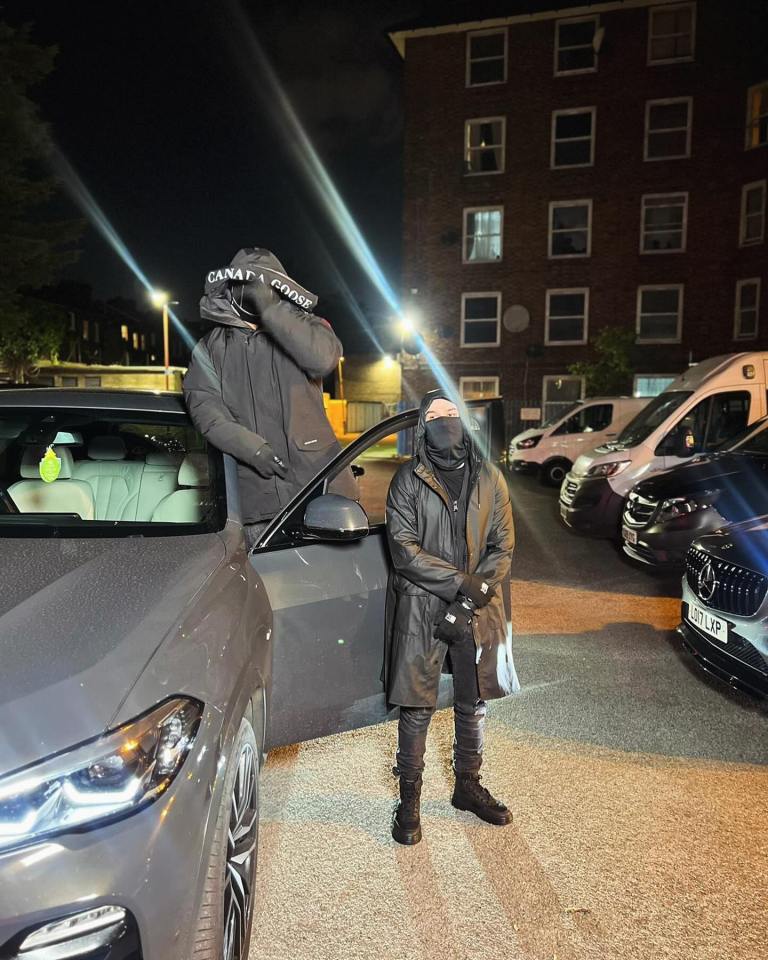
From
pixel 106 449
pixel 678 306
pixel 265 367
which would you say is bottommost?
pixel 106 449

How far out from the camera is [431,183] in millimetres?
26625

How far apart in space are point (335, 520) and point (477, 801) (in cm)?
139

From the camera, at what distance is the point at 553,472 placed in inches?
608

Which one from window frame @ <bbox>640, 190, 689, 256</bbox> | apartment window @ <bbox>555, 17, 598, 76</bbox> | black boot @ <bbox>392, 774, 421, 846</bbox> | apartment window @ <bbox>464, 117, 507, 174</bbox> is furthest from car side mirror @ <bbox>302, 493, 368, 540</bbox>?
apartment window @ <bbox>555, 17, 598, 76</bbox>

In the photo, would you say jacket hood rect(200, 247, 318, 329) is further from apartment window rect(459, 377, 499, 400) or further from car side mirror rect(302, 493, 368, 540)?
apartment window rect(459, 377, 499, 400)

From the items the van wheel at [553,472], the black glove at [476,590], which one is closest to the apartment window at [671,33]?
the van wheel at [553,472]

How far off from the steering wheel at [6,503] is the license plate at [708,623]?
11.6ft

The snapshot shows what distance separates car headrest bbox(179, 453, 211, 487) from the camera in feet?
10.4

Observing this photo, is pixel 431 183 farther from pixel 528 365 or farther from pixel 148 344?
pixel 148 344

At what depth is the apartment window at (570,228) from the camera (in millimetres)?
25875

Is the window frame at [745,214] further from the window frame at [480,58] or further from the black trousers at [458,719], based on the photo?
the black trousers at [458,719]

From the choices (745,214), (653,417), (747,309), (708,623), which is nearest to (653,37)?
(745,214)

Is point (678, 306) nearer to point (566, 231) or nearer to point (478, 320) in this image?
point (566, 231)

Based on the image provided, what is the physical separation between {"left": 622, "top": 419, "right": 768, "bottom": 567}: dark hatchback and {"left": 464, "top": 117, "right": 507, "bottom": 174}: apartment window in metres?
21.8
